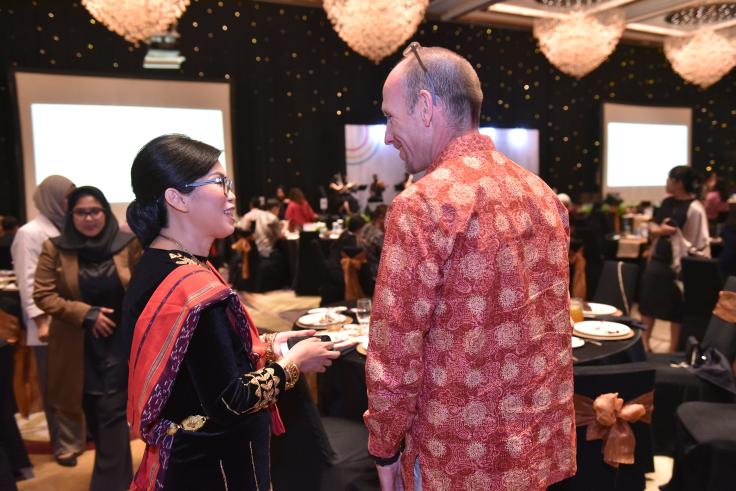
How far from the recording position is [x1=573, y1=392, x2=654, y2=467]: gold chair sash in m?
1.96

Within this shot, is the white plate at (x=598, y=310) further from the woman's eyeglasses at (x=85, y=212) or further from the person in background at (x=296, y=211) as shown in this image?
the person in background at (x=296, y=211)

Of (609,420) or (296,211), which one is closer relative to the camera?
(609,420)

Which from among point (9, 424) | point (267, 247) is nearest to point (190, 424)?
point (9, 424)

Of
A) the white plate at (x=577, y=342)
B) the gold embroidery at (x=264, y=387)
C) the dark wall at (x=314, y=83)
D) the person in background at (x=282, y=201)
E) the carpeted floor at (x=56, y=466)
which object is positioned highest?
the dark wall at (x=314, y=83)

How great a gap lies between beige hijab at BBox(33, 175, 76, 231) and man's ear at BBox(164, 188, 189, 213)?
208cm

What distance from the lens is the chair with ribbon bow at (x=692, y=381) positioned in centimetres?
290

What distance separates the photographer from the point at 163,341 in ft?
4.14

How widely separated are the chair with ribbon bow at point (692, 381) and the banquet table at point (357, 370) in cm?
31

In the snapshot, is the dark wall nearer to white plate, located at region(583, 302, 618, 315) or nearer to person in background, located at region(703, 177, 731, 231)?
person in background, located at region(703, 177, 731, 231)

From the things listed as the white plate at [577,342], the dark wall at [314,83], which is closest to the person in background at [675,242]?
the white plate at [577,342]

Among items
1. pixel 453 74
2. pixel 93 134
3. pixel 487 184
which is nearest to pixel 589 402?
pixel 487 184

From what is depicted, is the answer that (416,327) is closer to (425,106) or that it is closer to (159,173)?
(425,106)

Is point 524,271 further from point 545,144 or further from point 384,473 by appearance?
point 545,144

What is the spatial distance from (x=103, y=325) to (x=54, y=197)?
92cm
